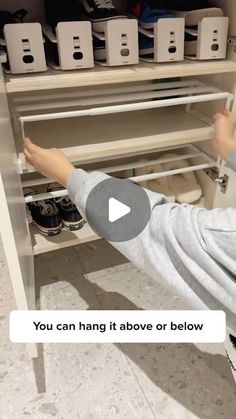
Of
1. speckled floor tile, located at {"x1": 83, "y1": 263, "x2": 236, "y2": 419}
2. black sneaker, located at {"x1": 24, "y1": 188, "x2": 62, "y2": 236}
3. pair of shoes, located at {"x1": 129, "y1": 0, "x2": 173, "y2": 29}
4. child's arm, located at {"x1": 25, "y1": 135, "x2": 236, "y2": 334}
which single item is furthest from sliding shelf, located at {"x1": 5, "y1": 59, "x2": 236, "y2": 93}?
speckled floor tile, located at {"x1": 83, "y1": 263, "x2": 236, "y2": 419}

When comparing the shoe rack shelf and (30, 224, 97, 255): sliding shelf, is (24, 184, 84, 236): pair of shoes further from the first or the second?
the shoe rack shelf

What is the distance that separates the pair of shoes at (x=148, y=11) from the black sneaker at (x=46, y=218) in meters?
0.57

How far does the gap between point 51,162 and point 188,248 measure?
0.34 m

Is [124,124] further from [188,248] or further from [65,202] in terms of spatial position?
[188,248]

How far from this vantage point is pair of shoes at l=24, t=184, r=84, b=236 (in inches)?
41.7

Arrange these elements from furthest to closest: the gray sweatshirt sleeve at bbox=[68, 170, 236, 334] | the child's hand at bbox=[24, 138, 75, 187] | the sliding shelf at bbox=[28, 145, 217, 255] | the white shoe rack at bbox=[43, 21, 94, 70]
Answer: the sliding shelf at bbox=[28, 145, 217, 255], the white shoe rack at bbox=[43, 21, 94, 70], the child's hand at bbox=[24, 138, 75, 187], the gray sweatshirt sleeve at bbox=[68, 170, 236, 334]

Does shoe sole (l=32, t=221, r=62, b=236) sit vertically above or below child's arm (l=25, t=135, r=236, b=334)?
below

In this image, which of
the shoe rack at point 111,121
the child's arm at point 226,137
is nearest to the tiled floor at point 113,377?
the shoe rack at point 111,121

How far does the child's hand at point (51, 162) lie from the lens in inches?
27.0

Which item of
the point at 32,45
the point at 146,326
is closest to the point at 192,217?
the point at 146,326

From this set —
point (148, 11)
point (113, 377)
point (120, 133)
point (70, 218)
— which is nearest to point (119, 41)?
point (148, 11)

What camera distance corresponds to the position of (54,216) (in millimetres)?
1064

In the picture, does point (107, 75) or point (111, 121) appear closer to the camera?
point (107, 75)

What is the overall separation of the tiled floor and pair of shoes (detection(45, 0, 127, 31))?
0.79m
